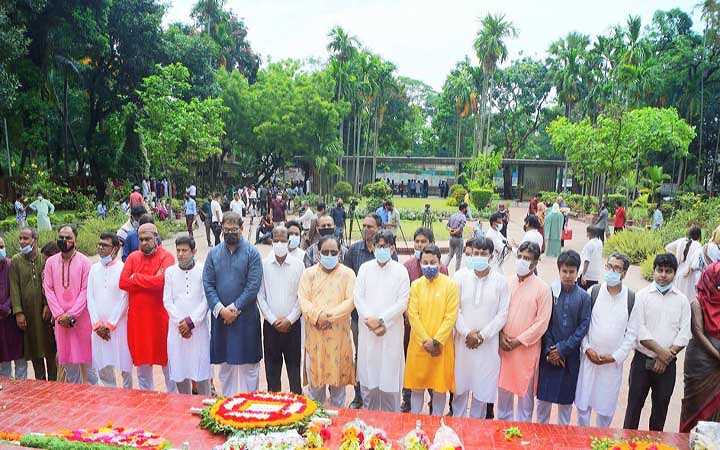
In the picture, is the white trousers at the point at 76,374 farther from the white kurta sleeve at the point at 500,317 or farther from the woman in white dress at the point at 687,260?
the woman in white dress at the point at 687,260

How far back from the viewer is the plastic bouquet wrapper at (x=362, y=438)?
3719 mm

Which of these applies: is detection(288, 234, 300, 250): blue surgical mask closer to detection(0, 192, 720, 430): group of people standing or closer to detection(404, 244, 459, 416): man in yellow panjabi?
detection(0, 192, 720, 430): group of people standing

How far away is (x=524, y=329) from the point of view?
15.1 feet

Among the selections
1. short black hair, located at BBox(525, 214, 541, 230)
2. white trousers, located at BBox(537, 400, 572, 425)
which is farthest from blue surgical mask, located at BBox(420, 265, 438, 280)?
short black hair, located at BBox(525, 214, 541, 230)

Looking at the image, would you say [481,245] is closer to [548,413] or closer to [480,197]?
[548,413]

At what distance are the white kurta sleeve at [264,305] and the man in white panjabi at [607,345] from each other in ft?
8.97

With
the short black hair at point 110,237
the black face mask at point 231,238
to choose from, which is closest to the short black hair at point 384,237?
the black face mask at point 231,238

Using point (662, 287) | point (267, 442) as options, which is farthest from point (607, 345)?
point (267, 442)

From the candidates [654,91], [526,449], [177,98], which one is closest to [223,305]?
[526,449]

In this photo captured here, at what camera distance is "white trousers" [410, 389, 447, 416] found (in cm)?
488

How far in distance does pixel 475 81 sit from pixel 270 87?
591 inches

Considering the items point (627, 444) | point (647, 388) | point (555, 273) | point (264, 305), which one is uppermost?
point (264, 305)

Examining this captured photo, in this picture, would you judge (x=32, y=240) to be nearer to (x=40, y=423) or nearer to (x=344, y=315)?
(x=40, y=423)

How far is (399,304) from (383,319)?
0.19 m
